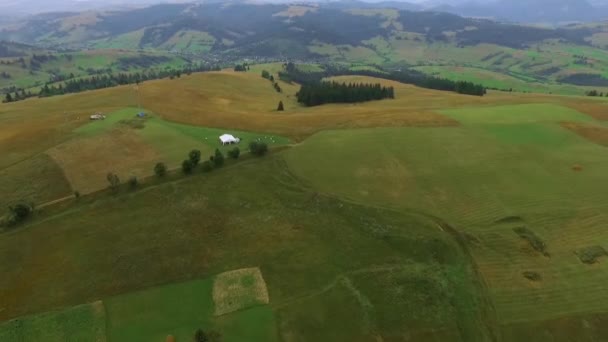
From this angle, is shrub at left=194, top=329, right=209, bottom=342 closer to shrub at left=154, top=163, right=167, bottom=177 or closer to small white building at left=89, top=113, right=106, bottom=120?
shrub at left=154, top=163, right=167, bottom=177

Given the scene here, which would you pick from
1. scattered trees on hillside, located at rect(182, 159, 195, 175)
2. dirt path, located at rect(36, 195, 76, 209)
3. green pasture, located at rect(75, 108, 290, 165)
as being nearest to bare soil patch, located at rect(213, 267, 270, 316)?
scattered trees on hillside, located at rect(182, 159, 195, 175)

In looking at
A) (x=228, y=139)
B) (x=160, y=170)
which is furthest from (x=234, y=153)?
(x=160, y=170)

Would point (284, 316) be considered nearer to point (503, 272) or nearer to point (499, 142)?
point (503, 272)

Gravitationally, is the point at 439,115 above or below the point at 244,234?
above

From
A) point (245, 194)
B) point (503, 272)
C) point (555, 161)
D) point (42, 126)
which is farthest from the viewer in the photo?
point (42, 126)

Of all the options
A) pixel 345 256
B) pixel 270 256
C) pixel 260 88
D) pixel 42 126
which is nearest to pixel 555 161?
pixel 345 256

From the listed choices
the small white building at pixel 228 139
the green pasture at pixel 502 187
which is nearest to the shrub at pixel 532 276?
the green pasture at pixel 502 187

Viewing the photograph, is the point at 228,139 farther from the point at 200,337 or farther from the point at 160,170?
the point at 200,337
